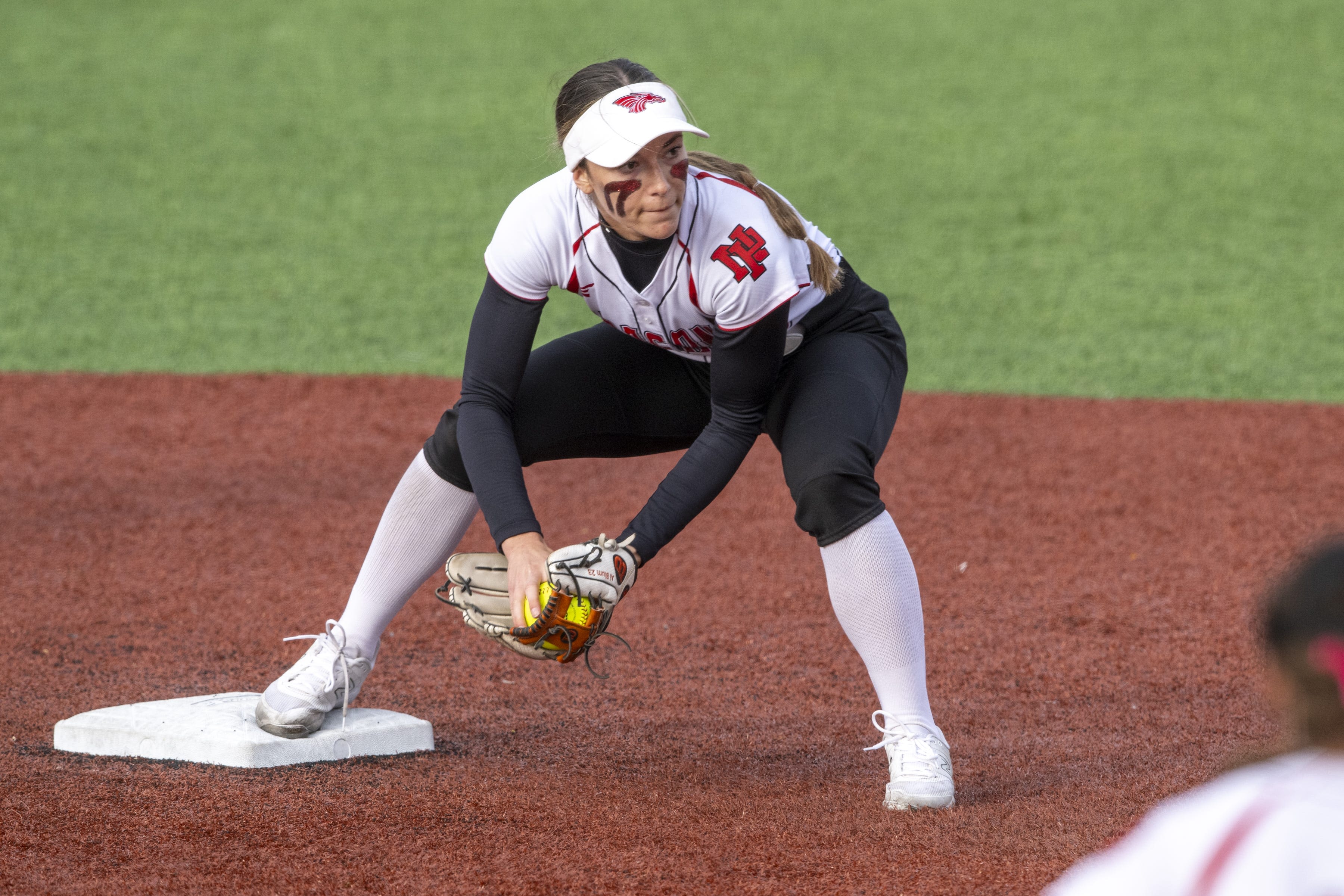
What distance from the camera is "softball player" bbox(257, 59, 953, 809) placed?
260 centimetres

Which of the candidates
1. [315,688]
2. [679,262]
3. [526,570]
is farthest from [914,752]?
[315,688]

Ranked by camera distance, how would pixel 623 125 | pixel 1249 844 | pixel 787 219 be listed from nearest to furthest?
pixel 1249 844, pixel 623 125, pixel 787 219

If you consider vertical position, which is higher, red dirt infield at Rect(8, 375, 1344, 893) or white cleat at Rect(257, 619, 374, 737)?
white cleat at Rect(257, 619, 374, 737)

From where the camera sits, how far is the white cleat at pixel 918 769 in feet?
8.61

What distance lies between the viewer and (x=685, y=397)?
2.99 meters

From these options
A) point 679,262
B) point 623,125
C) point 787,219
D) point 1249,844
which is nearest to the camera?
point 1249,844

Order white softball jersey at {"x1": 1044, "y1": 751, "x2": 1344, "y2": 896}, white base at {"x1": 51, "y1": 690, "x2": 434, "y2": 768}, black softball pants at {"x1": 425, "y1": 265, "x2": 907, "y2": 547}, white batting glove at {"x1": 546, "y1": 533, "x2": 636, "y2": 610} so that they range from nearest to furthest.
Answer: white softball jersey at {"x1": 1044, "y1": 751, "x2": 1344, "y2": 896} → white batting glove at {"x1": 546, "y1": 533, "x2": 636, "y2": 610} → black softball pants at {"x1": 425, "y1": 265, "x2": 907, "y2": 547} → white base at {"x1": 51, "y1": 690, "x2": 434, "y2": 768}

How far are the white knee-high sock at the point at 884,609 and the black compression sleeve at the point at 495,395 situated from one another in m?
0.60

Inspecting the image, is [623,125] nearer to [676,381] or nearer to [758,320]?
[758,320]

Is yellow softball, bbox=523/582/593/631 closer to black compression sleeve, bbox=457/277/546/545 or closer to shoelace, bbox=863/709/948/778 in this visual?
black compression sleeve, bbox=457/277/546/545

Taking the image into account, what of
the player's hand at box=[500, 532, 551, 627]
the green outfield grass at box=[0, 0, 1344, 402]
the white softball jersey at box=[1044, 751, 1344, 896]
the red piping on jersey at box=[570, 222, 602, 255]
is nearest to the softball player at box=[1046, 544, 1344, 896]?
the white softball jersey at box=[1044, 751, 1344, 896]

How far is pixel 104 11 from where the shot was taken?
12.6m

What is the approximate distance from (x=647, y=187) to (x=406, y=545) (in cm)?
96

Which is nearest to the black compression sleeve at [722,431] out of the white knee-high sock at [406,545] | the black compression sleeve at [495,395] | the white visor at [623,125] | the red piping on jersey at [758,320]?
the red piping on jersey at [758,320]
